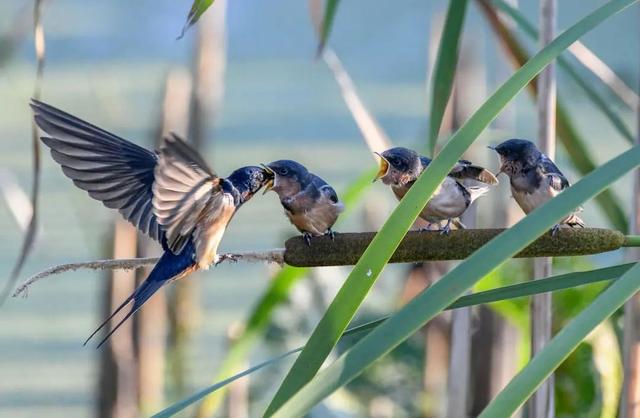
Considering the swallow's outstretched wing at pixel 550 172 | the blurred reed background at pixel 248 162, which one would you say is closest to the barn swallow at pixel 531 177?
the swallow's outstretched wing at pixel 550 172

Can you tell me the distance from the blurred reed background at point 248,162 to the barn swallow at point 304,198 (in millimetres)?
257

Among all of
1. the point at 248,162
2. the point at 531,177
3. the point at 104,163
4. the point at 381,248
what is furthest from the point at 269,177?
the point at 248,162

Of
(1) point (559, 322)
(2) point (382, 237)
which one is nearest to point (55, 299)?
(1) point (559, 322)

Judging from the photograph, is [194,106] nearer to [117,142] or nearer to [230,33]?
[117,142]

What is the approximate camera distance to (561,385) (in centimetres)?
199

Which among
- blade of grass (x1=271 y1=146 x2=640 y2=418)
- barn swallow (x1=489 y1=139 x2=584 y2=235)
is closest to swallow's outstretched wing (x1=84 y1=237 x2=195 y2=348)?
barn swallow (x1=489 y1=139 x2=584 y2=235)

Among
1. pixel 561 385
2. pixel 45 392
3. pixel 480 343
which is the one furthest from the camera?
pixel 45 392

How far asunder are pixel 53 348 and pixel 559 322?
2.32 metres

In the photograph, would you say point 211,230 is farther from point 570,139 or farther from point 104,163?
point 570,139

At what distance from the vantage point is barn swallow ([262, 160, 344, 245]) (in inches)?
49.2

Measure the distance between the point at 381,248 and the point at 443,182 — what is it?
19.1 inches

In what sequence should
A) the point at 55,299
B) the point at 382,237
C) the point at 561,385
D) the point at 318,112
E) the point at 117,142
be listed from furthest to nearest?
1. the point at 318,112
2. the point at 55,299
3. the point at 561,385
4. the point at 117,142
5. the point at 382,237

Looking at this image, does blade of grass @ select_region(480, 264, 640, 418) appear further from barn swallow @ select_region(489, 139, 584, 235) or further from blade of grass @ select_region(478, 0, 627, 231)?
blade of grass @ select_region(478, 0, 627, 231)

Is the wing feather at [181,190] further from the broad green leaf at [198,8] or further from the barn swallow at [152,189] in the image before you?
the broad green leaf at [198,8]
